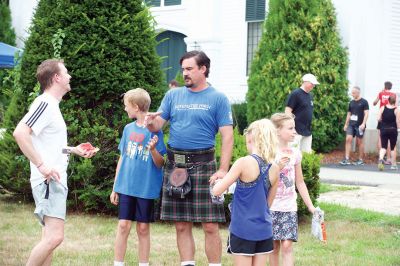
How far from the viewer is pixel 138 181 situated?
6.45 meters

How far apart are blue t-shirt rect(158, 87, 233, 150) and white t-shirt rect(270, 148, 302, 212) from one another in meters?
0.62

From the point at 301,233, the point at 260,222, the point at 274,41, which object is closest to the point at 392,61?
the point at 274,41

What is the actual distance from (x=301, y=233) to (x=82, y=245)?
2581 mm

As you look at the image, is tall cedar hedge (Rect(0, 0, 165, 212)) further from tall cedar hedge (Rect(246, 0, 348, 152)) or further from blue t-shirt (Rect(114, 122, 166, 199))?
tall cedar hedge (Rect(246, 0, 348, 152))

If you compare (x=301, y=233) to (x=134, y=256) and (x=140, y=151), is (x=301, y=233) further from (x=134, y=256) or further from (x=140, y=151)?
(x=140, y=151)

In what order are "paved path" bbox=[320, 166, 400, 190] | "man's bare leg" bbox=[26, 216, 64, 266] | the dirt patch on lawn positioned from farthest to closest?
1. "paved path" bbox=[320, 166, 400, 190]
2. the dirt patch on lawn
3. "man's bare leg" bbox=[26, 216, 64, 266]

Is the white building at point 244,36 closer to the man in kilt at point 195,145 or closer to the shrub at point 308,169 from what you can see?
the shrub at point 308,169

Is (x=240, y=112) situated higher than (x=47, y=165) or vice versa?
(x=47, y=165)

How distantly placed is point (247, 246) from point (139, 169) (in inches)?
62.0

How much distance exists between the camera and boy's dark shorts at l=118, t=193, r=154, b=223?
21.1 feet

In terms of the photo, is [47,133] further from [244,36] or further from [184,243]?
[244,36]

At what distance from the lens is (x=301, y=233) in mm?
8555

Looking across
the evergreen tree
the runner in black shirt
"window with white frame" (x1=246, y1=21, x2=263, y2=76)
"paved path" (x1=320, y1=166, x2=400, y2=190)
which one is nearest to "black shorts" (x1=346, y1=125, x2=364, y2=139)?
the runner in black shirt

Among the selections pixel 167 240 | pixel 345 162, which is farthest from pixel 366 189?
pixel 167 240
